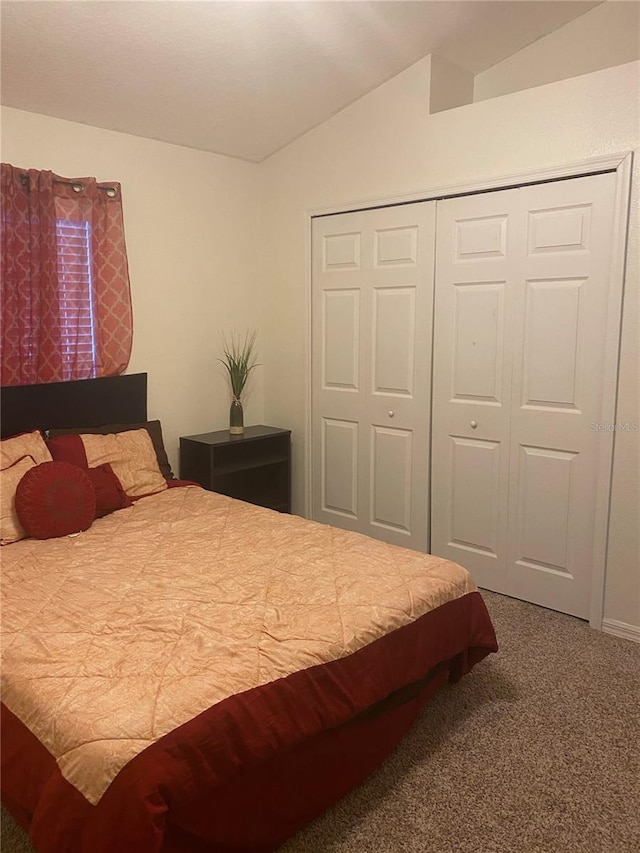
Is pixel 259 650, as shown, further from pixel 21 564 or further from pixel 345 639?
pixel 21 564

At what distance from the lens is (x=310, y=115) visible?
3654 mm

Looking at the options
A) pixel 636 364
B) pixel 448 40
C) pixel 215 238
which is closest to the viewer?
pixel 636 364

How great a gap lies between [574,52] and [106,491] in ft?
10.1

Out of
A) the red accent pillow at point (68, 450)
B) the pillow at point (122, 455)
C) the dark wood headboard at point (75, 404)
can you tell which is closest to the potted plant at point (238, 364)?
the dark wood headboard at point (75, 404)

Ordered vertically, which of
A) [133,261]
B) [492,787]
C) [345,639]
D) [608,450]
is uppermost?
[133,261]

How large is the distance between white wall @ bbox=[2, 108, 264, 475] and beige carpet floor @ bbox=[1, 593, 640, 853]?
2.27m

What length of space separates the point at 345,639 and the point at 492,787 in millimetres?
654

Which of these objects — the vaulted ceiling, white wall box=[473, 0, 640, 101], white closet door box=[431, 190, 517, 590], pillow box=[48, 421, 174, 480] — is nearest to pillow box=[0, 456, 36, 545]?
pillow box=[48, 421, 174, 480]

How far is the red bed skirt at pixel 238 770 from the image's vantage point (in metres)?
1.36

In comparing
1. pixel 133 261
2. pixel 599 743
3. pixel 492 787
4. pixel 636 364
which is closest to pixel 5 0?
pixel 133 261

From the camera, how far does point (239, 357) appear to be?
4.18 metres

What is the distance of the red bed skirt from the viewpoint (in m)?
1.36

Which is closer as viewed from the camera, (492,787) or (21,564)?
(492,787)

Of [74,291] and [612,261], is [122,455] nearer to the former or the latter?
[74,291]
